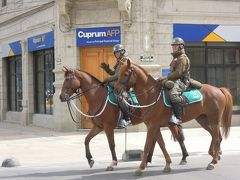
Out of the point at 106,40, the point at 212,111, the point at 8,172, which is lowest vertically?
the point at 8,172

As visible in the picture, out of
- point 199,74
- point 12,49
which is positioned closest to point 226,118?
point 199,74

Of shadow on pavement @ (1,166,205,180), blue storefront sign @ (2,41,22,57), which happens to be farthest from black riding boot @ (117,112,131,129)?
blue storefront sign @ (2,41,22,57)

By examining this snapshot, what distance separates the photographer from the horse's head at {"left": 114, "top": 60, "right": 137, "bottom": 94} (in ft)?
31.4

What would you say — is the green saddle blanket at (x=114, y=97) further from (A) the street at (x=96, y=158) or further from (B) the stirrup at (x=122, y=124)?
(A) the street at (x=96, y=158)

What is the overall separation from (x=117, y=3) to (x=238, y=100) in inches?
268

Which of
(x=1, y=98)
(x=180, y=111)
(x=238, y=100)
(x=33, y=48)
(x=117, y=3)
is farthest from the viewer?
(x=1, y=98)

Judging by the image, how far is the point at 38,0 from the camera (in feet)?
73.6

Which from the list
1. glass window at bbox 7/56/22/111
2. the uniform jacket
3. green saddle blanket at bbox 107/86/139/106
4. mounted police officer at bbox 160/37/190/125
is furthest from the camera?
glass window at bbox 7/56/22/111

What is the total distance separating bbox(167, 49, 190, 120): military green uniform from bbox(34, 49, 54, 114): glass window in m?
12.2

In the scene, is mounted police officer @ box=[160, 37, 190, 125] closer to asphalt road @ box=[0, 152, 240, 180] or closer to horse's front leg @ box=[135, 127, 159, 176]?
horse's front leg @ box=[135, 127, 159, 176]

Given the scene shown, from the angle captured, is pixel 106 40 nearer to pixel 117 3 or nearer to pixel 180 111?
pixel 117 3

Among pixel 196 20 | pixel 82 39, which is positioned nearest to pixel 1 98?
pixel 82 39

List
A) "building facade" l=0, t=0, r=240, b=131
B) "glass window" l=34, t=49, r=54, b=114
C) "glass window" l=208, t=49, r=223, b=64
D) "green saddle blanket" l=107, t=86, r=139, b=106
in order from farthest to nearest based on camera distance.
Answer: "glass window" l=34, t=49, r=54, b=114 < "glass window" l=208, t=49, r=223, b=64 < "building facade" l=0, t=0, r=240, b=131 < "green saddle blanket" l=107, t=86, r=139, b=106

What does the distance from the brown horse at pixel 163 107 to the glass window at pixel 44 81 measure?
11831 millimetres
